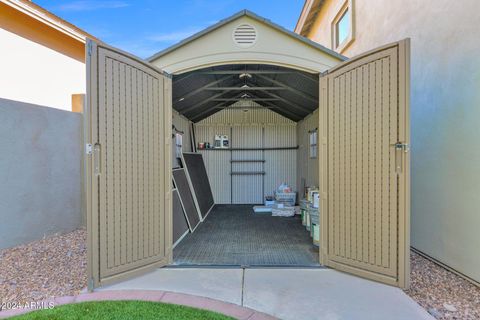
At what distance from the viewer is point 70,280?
3176mm

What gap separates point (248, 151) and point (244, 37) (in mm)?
5360

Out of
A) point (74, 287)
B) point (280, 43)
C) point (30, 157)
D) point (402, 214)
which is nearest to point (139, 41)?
point (30, 157)

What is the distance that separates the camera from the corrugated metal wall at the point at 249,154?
8773 millimetres

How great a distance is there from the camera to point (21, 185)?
4125 millimetres

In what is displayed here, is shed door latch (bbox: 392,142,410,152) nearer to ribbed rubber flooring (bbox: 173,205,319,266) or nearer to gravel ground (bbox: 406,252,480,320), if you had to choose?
gravel ground (bbox: 406,252,480,320)

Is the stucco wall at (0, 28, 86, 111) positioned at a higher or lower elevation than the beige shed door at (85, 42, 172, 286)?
higher

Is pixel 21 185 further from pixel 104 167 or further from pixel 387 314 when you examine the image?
pixel 387 314

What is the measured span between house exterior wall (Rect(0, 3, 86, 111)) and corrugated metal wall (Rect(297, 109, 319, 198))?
6058 millimetres

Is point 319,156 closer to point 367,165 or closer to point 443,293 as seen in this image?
point 367,165

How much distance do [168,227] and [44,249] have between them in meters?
1.89

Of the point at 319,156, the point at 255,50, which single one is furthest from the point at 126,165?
the point at 319,156

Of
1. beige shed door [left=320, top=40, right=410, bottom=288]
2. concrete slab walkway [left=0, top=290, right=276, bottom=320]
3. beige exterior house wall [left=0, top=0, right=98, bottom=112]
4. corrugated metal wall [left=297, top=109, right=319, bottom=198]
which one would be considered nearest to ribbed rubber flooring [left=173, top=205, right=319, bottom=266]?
beige shed door [left=320, top=40, right=410, bottom=288]

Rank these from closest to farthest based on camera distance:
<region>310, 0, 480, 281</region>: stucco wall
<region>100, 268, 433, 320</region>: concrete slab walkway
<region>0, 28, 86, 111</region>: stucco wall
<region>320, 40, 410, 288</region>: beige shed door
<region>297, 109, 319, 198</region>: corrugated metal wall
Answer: <region>100, 268, 433, 320</region>: concrete slab walkway < <region>320, 40, 410, 288</region>: beige shed door < <region>310, 0, 480, 281</region>: stucco wall < <region>0, 28, 86, 111</region>: stucco wall < <region>297, 109, 319, 198</region>: corrugated metal wall

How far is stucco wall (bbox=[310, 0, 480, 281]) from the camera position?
3102 millimetres
